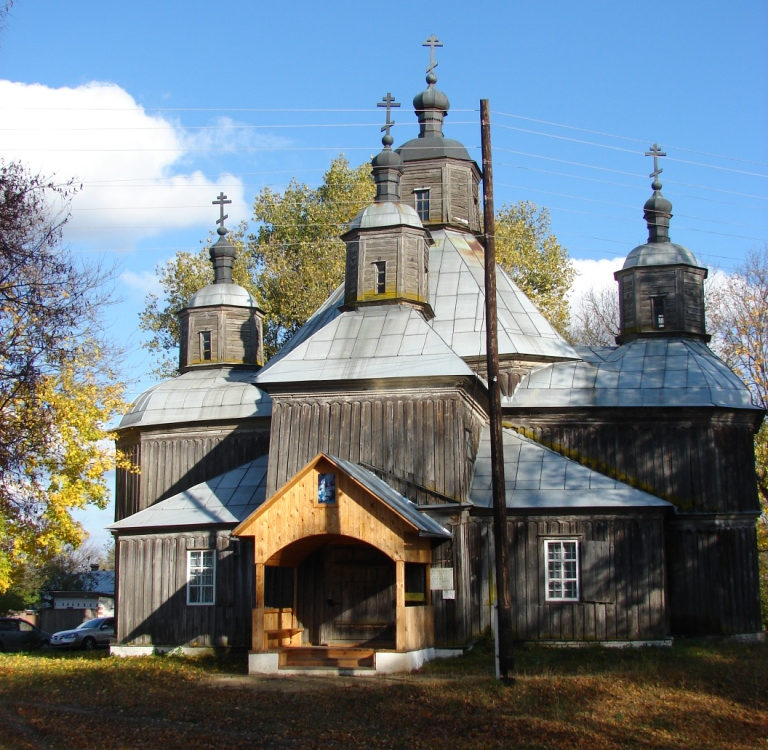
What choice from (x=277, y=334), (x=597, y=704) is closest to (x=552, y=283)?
(x=277, y=334)

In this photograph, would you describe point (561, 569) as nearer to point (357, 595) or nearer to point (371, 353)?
point (357, 595)

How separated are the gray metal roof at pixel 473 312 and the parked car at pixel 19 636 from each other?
16.2 metres

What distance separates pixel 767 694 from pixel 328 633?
10109mm

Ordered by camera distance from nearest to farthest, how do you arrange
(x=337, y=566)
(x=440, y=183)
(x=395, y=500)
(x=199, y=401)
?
(x=395, y=500) < (x=337, y=566) < (x=199, y=401) < (x=440, y=183)

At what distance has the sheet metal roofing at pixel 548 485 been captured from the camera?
2498 centimetres

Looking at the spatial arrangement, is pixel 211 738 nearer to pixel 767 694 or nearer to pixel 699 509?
pixel 767 694

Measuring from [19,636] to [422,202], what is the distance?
18051 mm

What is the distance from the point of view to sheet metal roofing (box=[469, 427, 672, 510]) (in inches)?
984

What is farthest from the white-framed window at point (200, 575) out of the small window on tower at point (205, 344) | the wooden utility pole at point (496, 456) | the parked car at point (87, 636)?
the wooden utility pole at point (496, 456)

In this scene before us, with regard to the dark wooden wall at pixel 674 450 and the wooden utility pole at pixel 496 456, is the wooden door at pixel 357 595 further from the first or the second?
the dark wooden wall at pixel 674 450

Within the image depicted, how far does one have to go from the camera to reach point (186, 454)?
105 ft

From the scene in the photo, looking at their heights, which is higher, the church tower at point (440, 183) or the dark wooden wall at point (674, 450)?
the church tower at point (440, 183)

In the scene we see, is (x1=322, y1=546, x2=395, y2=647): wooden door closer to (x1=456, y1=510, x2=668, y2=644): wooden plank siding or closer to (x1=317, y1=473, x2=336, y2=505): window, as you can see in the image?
(x1=456, y1=510, x2=668, y2=644): wooden plank siding

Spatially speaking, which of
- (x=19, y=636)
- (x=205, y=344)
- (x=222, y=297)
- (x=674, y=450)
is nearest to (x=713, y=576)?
(x=674, y=450)
